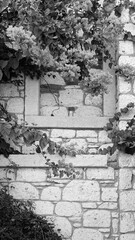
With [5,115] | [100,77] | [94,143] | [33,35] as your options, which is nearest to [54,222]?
[94,143]

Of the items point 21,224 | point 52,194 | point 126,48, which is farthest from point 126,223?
point 126,48

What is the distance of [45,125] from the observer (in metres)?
5.22

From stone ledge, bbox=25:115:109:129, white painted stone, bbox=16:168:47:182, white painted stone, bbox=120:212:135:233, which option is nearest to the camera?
white painted stone, bbox=120:212:135:233

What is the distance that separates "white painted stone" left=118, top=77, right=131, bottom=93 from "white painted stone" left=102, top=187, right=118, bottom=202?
106 cm

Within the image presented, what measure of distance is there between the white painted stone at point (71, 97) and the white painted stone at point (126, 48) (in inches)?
25.4

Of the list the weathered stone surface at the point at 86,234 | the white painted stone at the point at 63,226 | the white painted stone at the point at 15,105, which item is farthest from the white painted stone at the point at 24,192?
the white painted stone at the point at 15,105

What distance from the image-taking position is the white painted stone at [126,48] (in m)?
5.20

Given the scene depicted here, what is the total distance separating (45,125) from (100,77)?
1.54 metres

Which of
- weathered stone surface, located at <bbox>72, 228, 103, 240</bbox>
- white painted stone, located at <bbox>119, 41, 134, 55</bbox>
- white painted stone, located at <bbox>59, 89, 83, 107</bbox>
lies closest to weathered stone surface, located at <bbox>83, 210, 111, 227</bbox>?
weathered stone surface, located at <bbox>72, 228, 103, 240</bbox>

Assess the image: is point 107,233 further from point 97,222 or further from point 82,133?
point 82,133

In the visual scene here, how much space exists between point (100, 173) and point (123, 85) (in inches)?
38.3

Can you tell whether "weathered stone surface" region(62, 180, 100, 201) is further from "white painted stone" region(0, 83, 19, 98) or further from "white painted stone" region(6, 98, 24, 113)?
"white painted stone" region(0, 83, 19, 98)

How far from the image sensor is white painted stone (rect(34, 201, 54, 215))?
5.07 meters

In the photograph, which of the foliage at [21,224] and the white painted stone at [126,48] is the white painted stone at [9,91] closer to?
the foliage at [21,224]
